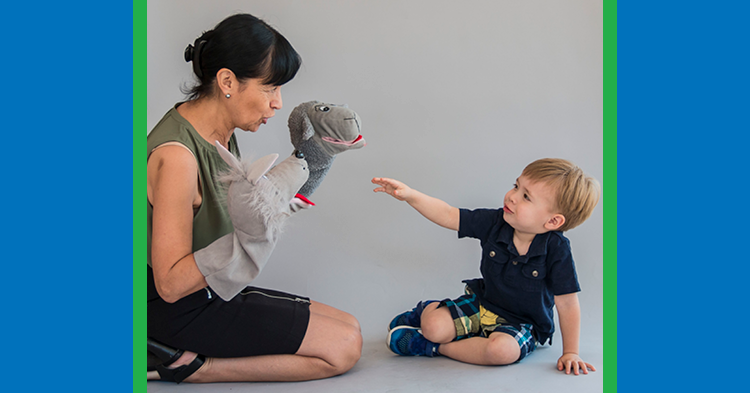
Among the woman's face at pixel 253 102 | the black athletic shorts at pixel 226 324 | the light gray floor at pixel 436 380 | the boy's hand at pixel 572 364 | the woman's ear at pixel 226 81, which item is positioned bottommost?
the light gray floor at pixel 436 380

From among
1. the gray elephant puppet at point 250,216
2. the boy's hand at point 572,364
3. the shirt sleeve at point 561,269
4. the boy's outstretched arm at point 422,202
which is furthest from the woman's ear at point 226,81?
the boy's hand at point 572,364

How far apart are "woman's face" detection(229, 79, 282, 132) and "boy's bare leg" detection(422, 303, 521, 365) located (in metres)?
0.71

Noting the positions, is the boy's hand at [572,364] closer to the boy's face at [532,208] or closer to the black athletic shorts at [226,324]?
the boy's face at [532,208]

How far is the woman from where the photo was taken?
3.96 ft

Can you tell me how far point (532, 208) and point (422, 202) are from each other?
288 millimetres

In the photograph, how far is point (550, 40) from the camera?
6.00ft

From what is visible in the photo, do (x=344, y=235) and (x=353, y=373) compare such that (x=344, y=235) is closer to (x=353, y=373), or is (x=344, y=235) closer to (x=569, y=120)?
(x=353, y=373)

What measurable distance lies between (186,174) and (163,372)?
0.50 metres

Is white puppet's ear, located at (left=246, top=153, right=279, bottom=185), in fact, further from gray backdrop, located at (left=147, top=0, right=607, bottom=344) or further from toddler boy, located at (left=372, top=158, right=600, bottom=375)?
gray backdrop, located at (left=147, top=0, right=607, bottom=344)

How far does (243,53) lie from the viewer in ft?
3.94

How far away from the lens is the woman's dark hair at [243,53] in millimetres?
1203

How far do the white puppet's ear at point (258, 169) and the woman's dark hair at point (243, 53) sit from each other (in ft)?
0.90

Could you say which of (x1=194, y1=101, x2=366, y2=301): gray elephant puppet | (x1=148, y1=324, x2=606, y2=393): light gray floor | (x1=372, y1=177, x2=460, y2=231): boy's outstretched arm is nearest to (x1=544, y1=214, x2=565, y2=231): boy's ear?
(x1=372, y1=177, x2=460, y2=231): boy's outstretched arm

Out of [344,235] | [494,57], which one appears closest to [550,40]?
[494,57]
